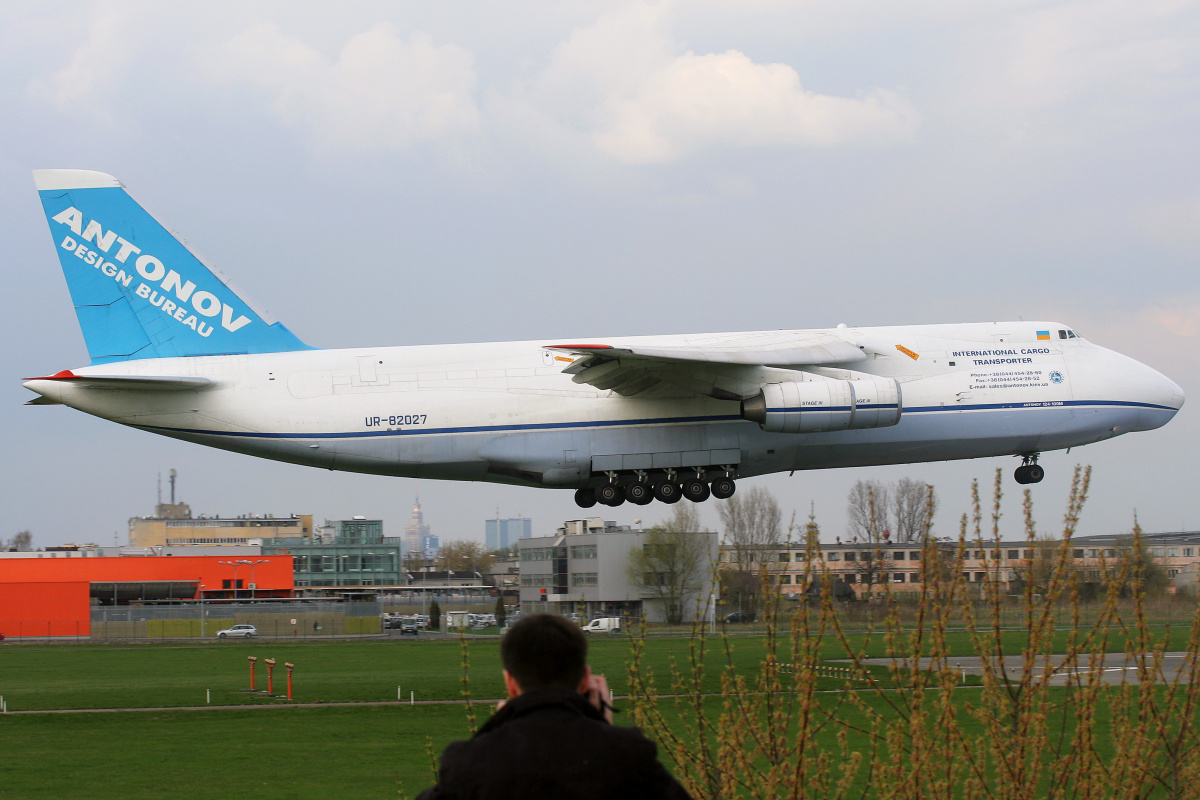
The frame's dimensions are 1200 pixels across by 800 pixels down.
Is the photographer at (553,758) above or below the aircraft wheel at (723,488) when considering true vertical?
below

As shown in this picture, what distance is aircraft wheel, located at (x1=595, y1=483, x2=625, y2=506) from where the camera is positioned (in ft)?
69.5

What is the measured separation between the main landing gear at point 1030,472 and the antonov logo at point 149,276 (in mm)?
14777

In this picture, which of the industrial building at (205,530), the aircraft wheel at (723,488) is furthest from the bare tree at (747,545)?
the industrial building at (205,530)

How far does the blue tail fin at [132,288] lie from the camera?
853 inches

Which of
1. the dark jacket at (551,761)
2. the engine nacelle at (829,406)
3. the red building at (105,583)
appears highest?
the engine nacelle at (829,406)

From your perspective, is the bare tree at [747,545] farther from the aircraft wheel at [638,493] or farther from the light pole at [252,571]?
the light pole at [252,571]

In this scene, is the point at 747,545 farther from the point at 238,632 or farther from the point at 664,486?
the point at 238,632

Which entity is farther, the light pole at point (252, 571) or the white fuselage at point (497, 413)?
the light pole at point (252, 571)

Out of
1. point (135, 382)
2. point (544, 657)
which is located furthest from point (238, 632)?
point (544, 657)

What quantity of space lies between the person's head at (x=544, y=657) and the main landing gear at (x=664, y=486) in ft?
56.9

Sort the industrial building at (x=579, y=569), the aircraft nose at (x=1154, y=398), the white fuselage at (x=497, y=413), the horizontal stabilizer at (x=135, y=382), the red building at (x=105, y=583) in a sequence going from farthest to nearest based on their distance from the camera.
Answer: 1. the red building at (x=105, y=583)
2. the industrial building at (x=579, y=569)
3. the aircraft nose at (x=1154, y=398)
4. the white fuselage at (x=497, y=413)
5. the horizontal stabilizer at (x=135, y=382)

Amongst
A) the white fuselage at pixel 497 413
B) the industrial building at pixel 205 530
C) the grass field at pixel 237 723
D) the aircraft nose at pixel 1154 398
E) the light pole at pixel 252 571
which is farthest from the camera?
the industrial building at pixel 205 530

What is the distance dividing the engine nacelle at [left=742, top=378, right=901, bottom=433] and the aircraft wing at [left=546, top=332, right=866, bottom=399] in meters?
0.59

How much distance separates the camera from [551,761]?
11.4ft
